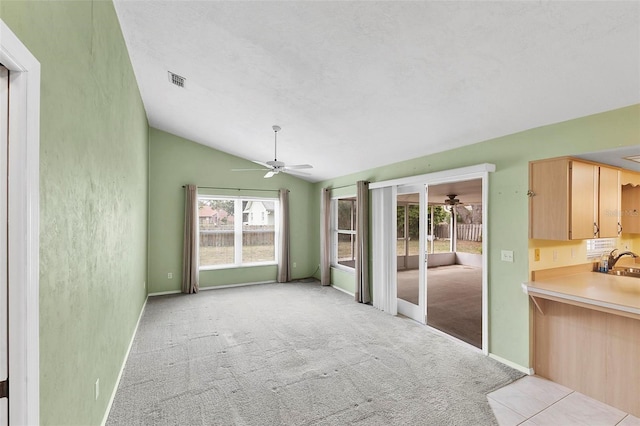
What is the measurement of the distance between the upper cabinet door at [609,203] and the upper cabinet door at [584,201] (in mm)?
123

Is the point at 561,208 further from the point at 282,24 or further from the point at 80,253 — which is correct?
the point at 80,253

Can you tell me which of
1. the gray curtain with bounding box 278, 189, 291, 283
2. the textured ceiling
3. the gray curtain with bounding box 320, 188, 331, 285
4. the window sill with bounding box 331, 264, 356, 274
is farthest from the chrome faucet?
the gray curtain with bounding box 278, 189, 291, 283

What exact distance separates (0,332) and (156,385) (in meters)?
2.14

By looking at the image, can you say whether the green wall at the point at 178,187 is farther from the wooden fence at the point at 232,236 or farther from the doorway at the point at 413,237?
the doorway at the point at 413,237

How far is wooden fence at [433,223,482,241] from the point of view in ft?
33.6

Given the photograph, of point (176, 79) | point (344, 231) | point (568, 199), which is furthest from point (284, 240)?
point (568, 199)

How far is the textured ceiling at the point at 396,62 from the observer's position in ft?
6.22

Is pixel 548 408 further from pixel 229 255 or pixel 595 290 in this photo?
pixel 229 255

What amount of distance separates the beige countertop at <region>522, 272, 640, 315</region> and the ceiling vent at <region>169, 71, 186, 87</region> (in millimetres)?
4451

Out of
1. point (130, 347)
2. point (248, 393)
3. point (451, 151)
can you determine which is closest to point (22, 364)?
point (248, 393)

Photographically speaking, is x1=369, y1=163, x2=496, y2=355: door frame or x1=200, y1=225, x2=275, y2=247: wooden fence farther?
x1=200, y1=225, x2=275, y2=247: wooden fence

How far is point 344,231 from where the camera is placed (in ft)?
21.7

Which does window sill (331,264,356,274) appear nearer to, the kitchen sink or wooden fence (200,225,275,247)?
wooden fence (200,225,275,247)

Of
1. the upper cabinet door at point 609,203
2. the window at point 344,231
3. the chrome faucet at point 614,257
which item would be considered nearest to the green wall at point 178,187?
the window at point 344,231
